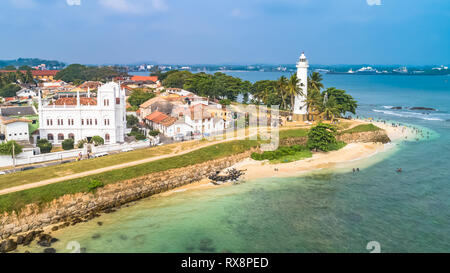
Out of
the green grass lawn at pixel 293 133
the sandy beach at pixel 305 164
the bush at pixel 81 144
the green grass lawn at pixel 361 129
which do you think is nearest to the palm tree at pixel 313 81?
the green grass lawn at pixel 361 129

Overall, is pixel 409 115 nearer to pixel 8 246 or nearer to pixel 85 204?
pixel 85 204

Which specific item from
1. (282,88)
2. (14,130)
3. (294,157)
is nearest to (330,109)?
(282,88)

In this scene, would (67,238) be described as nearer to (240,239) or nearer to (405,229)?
(240,239)

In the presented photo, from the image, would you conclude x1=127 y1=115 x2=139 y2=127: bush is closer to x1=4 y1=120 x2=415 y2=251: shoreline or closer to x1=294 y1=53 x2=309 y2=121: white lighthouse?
x1=4 y1=120 x2=415 y2=251: shoreline

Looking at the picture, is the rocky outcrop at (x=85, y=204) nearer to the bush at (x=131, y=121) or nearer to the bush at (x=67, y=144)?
the bush at (x=67, y=144)

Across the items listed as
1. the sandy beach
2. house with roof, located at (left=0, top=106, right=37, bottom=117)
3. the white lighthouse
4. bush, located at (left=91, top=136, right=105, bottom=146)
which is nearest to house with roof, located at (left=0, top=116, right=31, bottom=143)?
bush, located at (left=91, top=136, right=105, bottom=146)

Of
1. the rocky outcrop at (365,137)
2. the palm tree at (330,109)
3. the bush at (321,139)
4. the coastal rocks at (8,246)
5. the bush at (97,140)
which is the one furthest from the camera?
the palm tree at (330,109)
